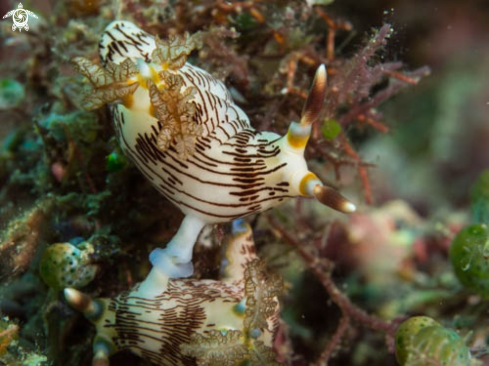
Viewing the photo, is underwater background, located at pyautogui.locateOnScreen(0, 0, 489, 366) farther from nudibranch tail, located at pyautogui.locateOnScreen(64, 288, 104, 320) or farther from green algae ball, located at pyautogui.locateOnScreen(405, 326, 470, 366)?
nudibranch tail, located at pyautogui.locateOnScreen(64, 288, 104, 320)

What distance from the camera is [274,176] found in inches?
81.6

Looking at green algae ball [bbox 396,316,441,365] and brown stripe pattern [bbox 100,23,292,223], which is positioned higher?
brown stripe pattern [bbox 100,23,292,223]

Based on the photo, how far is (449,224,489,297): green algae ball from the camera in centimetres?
248

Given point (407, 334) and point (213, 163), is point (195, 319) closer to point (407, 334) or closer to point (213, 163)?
point (213, 163)

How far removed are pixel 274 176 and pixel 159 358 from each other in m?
1.26

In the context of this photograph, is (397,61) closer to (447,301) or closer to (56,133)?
(447,301)

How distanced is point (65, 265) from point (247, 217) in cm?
115

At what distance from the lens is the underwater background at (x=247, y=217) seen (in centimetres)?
257

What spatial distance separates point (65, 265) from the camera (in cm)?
247

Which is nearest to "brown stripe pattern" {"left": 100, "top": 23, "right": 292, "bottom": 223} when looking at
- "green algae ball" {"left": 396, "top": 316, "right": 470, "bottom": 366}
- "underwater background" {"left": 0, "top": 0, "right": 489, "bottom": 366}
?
"underwater background" {"left": 0, "top": 0, "right": 489, "bottom": 366}

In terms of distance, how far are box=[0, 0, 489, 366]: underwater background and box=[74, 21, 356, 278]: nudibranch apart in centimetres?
27

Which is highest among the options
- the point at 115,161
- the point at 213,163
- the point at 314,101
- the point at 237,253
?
the point at 314,101

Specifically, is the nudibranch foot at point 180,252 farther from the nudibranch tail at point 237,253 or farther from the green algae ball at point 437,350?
the green algae ball at point 437,350

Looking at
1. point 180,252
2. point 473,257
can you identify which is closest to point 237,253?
point 180,252
